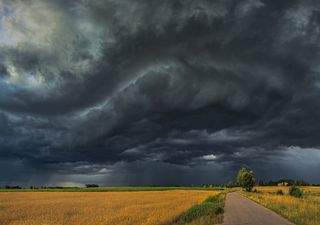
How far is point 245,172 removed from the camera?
13412cm

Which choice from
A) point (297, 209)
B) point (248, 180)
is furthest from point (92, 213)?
point (248, 180)

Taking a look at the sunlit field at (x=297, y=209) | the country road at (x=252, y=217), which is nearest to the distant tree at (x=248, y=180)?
the sunlit field at (x=297, y=209)

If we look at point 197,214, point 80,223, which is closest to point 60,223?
point 80,223

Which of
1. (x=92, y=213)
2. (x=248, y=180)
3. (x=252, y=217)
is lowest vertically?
(x=252, y=217)

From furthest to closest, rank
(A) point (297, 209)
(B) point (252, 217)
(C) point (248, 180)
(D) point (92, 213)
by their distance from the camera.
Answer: (C) point (248, 180)
(D) point (92, 213)
(A) point (297, 209)
(B) point (252, 217)

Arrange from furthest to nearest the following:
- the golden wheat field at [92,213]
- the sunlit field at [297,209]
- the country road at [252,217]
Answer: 1. the golden wheat field at [92,213]
2. the sunlit field at [297,209]
3. the country road at [252,217]

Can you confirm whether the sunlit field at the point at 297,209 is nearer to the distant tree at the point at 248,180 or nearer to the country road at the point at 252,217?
the country road at the point at 252,217

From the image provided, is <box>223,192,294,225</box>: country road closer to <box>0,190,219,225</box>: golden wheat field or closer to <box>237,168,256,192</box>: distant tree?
<box>0,190,219,225</box>: golden wheat field

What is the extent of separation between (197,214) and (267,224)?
669 cm

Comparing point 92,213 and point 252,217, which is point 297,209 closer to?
point 252,217

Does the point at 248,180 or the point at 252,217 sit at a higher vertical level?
the point at 248,180

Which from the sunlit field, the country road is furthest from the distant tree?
the country road

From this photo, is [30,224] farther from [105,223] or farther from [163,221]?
[163,221]

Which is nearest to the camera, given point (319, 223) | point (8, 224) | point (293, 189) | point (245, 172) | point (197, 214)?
point (319, 223)
